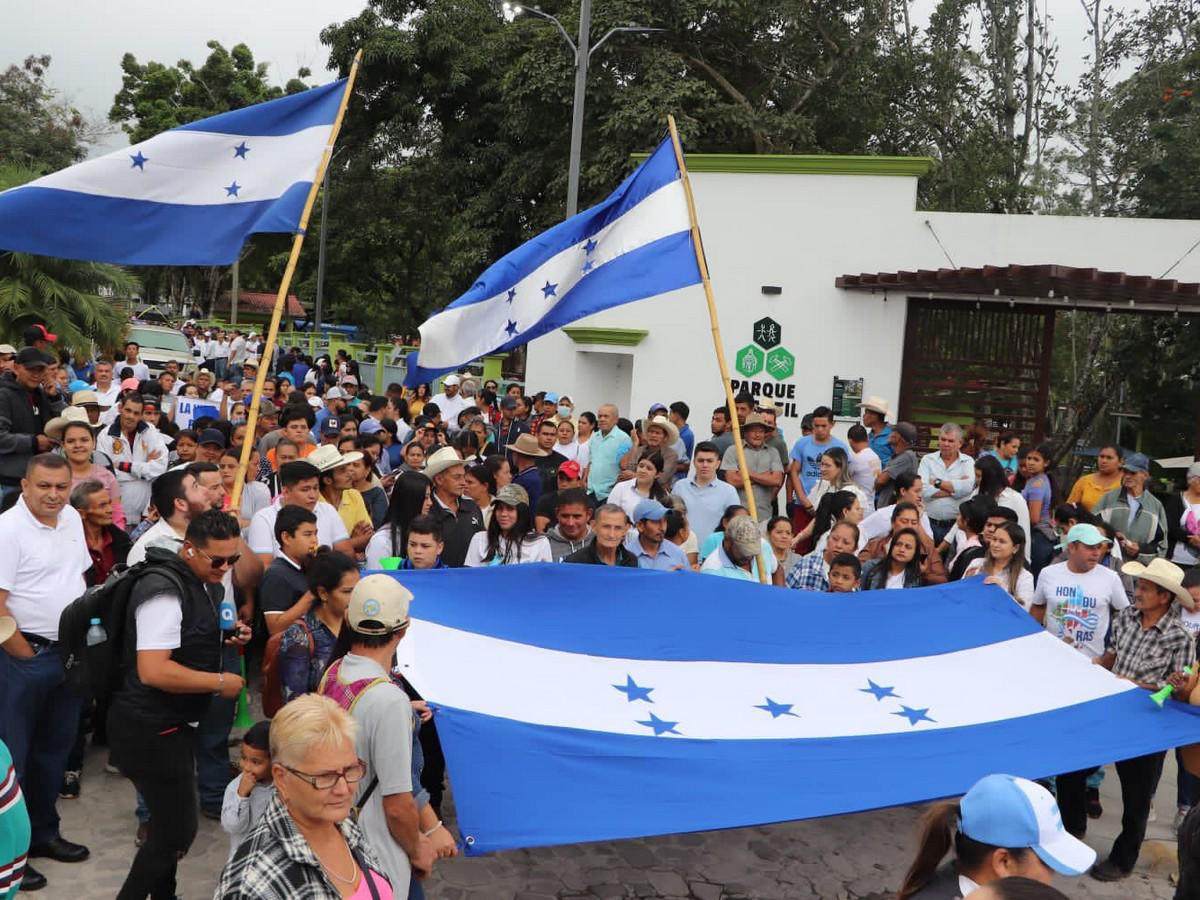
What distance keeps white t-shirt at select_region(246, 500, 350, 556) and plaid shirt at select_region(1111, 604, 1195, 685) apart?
441cm

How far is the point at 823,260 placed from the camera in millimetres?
17141

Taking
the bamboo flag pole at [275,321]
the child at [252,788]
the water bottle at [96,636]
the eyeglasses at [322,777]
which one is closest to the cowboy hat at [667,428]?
the bamboo flag pole at [275,321]

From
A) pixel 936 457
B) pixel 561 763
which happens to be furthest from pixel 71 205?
pixel 936 457

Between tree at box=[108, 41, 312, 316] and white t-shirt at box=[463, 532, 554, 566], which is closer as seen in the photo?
white t-shirt at box=[463, 532, 554, 566]

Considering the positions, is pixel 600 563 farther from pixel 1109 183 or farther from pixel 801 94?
pixel 1109 183

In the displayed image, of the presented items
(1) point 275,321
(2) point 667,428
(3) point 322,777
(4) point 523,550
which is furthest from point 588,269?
(3) point 322,777

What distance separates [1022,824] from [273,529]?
4.41m

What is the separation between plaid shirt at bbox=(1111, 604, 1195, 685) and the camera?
5699 millimetres

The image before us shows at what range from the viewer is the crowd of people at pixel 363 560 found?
11.8 ft

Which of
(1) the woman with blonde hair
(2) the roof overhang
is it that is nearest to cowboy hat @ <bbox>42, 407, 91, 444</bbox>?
(1) the woman with blonde hair

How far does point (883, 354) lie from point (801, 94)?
12663 mm

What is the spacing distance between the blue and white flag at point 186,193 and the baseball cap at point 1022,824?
17.0ft

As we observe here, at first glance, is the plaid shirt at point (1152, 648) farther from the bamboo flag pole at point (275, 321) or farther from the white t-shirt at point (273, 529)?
the bamboo flag pole at point (275, 321)

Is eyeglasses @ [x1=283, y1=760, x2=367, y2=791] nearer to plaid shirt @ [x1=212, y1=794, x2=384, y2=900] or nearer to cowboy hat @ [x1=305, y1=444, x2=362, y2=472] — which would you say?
plaid shirt @ [x1=212, y1=794, x2=384, y2=900]
